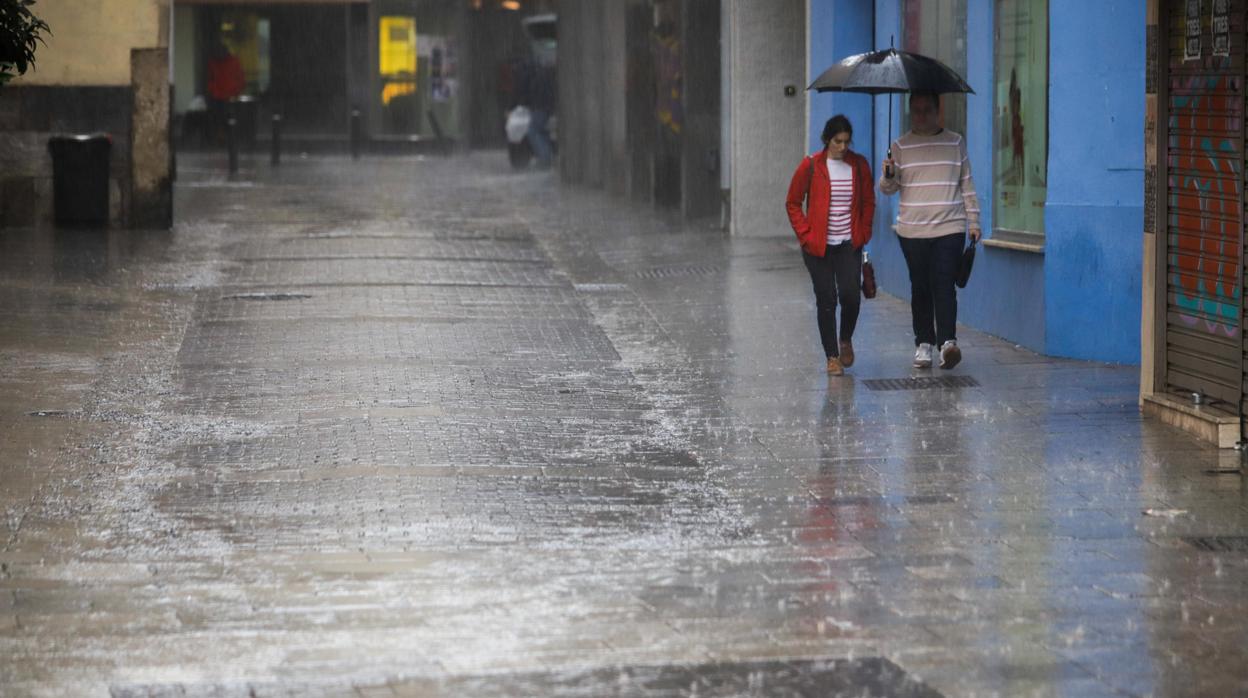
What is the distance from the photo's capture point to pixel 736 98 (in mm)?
20875

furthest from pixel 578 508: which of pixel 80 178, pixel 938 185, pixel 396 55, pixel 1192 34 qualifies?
pixel 396 55

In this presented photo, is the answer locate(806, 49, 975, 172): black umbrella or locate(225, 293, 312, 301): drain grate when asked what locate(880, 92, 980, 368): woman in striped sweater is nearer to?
locate(806, 49, 975, 172): black umbrella

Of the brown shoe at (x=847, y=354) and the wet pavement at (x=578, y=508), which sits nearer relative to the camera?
the wet pavement at (x=578, y=508)

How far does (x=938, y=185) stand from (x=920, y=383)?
1241 mm

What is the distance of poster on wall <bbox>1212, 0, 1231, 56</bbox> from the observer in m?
9.41

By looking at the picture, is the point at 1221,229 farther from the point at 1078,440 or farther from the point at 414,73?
the point at 414,73

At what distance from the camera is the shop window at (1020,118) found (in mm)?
12852

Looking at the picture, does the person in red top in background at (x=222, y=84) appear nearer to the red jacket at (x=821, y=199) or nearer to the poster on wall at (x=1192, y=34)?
the red jacket at (x=821, y=199)

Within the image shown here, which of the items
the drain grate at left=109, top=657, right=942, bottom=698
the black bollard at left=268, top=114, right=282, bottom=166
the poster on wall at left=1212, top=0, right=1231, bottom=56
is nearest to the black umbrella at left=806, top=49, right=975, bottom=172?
the poster on wall at left=1212, top=0, right=1231, bottom=56

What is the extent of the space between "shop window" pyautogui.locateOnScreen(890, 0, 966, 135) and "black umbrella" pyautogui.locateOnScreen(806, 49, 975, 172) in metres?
2.39

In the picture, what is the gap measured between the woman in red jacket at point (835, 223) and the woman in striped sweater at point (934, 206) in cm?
23

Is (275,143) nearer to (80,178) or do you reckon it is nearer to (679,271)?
(80,178)

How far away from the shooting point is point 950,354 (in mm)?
11859

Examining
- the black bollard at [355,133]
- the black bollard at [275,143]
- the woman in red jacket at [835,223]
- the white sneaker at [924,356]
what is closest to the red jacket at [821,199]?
the woman in red jacket at [835,223]
